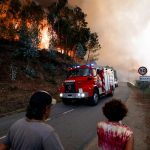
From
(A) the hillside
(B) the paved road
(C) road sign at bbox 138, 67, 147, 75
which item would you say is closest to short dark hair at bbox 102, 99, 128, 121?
(B) the paved road

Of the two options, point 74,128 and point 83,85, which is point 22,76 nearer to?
point 83,85

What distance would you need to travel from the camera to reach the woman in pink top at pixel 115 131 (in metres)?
4.05

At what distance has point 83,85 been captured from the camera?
21594mm

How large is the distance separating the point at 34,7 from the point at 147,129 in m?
47.0

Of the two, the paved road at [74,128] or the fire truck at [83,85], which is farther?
the fire truck at [83,85]

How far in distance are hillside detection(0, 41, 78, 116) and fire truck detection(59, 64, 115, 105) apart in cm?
291

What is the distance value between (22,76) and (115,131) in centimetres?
3170

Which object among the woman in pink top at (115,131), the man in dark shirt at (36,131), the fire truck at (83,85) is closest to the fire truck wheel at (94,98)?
the fire truck at (83,85)

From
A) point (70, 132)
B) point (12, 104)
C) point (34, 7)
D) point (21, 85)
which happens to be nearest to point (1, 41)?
point (34, 7)

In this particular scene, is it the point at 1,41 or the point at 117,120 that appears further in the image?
the point at 1,41

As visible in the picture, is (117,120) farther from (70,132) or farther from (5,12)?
(5,12)

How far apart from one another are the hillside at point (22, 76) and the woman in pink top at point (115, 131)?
13.8 meters

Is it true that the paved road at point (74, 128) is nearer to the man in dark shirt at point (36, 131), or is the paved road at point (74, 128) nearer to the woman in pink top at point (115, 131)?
the woman in pink top at point (115, 131)

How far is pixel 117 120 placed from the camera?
420 centimetres
